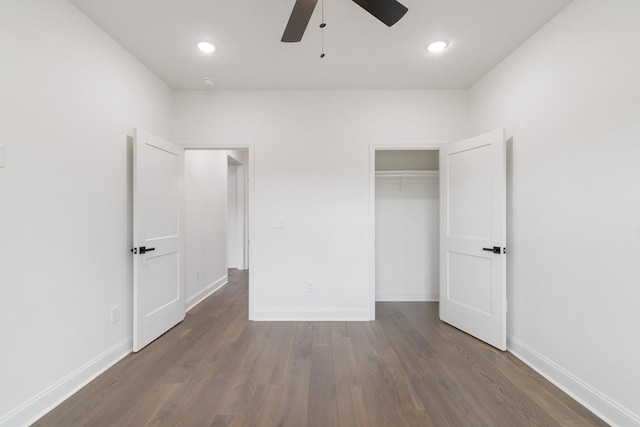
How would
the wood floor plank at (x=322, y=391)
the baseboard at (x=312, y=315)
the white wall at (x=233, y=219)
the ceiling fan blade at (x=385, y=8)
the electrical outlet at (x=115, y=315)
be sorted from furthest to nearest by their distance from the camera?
the white wall at (x=233, y=219)
the baseboard at (x=312, y=315)
the electrical outlet at (x=115, y=315)
the wood floor plank at (x=322, y=391)
the ceiling fan blade at (x=385, y=8)

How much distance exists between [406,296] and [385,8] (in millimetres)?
3320

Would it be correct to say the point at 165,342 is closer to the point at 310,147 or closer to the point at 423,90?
the point at 310,147

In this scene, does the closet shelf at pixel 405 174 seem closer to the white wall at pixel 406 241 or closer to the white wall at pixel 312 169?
the white wall at pixel 406 241

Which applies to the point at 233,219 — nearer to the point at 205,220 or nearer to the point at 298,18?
the point at 205,220

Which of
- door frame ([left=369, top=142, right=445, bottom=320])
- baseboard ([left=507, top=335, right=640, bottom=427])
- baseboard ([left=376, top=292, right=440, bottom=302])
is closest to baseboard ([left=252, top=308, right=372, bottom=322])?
door frame ([left=369, top=142, right=445, bottom=320])

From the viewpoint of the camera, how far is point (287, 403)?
1.70 metres

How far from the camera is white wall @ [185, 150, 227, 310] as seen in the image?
343 cm

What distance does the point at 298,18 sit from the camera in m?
1.58

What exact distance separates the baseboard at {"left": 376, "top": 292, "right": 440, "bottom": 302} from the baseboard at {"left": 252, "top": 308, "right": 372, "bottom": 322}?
0.75 meters

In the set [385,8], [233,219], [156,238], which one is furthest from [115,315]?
[233,219]

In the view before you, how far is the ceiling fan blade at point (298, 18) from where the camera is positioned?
4.91 ft

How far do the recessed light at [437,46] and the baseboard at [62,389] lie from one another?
3.65m

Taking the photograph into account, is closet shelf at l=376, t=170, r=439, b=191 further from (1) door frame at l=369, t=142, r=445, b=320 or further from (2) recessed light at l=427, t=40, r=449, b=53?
(2) recessed light at l=427, t=40, r=449, b=53

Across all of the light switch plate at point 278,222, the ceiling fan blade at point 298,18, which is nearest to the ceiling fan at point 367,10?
the ceiling fan blade at point 298,18
